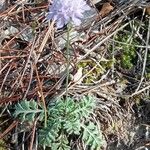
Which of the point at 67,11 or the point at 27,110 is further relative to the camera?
the point at 27,110

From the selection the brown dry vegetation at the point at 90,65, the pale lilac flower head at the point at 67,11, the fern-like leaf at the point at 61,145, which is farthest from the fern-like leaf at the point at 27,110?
the pale lilac flower head at the point at 67,11

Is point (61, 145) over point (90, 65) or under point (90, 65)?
under

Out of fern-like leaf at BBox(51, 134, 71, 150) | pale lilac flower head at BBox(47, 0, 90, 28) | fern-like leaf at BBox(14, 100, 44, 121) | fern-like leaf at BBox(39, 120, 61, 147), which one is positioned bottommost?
fern-like leaf at BBox(51, 134, 71, 150)

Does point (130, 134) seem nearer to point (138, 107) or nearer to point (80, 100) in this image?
point (138, 107)

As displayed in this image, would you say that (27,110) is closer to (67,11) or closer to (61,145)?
(61,145)

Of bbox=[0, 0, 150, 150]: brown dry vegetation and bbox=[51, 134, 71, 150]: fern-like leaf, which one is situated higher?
bbox=[0, 0, 150, 150]: brown dry vegetation

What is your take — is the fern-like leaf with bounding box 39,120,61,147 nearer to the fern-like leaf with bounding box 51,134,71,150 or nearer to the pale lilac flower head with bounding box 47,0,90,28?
the fern-like leaf with bounding box 51,134,71,150

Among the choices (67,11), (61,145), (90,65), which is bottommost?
(61,145)

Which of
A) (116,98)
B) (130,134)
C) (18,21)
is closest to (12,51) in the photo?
(18,21)

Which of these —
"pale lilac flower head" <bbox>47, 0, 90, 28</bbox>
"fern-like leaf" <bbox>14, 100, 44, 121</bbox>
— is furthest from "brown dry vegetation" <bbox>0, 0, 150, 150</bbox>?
"pale lilac flower head" <bbox>47, 0, 90, 28</bbox>

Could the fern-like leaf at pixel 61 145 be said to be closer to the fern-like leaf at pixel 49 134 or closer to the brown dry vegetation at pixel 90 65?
the fern-like leaf at pixel 49 134

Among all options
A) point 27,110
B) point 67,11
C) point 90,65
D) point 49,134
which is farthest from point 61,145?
point 67,11
